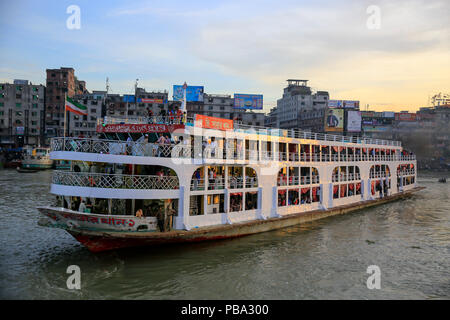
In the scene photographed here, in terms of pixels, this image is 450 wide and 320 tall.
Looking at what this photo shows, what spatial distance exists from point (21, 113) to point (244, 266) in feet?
273

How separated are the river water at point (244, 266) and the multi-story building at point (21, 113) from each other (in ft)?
226

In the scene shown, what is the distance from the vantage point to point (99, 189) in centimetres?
1431

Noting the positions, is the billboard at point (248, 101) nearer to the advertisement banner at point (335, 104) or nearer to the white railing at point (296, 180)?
the advertisement banner at point (335, 104)

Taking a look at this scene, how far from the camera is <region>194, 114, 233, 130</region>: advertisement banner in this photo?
664 inches

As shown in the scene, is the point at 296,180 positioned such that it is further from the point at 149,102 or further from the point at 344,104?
the point at 344,104

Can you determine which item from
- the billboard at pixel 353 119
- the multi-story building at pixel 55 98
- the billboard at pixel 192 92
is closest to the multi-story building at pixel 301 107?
the billboard at pixel 353 119

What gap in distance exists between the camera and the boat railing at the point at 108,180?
14.5m

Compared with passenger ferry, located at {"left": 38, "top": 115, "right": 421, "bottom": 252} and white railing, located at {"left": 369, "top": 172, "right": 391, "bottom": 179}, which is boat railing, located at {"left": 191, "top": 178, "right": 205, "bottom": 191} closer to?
passenger ferry, located at {"left": 38, "top": 115, "right": 421, "bottom": 252}

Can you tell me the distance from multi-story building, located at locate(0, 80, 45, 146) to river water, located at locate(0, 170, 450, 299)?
68.9 metres

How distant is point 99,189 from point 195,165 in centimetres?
438

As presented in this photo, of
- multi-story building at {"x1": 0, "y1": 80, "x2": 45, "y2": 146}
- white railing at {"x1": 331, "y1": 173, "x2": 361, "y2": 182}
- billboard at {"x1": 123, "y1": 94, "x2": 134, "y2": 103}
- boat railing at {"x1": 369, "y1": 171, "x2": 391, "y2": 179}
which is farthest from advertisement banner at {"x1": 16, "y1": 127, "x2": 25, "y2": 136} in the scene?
boat railing at {"x1": 369, "y1": 171, "x2": 391, "y2": 179}
